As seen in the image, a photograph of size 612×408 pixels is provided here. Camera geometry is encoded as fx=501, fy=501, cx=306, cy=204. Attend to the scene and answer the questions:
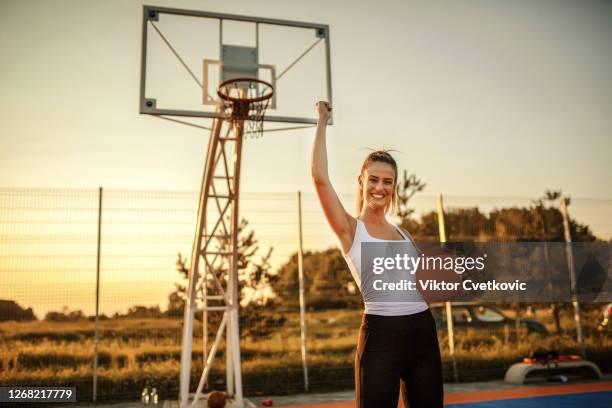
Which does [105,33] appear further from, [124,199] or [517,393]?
[517,393]

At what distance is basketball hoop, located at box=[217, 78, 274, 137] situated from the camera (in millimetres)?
5359

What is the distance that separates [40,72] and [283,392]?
517 cm

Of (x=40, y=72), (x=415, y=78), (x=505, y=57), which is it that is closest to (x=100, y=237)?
(x=40, y=72)

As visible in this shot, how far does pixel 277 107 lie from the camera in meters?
5.71

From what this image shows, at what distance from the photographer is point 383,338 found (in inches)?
59.1

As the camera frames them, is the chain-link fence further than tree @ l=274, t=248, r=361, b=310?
No

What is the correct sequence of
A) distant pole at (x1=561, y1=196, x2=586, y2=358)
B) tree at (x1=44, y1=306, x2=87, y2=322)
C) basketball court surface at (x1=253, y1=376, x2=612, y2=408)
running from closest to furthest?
basketball court surface at (x1=253, y1=376, x2=612, y2=408)
tree at (x1=44, y1=306, x2=87, y2=322)
distant pole at (x1=561, y1=196, x2=586, y2=358)

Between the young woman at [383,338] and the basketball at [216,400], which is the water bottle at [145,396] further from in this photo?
the young woman at [383,338]

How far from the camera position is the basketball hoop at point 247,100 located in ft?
17.6

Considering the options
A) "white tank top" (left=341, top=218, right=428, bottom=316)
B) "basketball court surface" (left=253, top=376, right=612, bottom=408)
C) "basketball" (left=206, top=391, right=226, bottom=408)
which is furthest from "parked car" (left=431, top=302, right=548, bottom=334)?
"white tank top" (left=341, top=218, right=428, bottom=316)

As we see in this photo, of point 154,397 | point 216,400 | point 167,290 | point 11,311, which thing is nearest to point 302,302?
point 167,290

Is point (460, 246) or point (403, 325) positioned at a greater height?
point (460, 246)

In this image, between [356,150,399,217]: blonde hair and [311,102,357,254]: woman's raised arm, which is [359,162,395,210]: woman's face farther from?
[311,102,357,254]: woman's raised arm

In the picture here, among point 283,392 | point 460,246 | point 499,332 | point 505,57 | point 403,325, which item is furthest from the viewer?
point 499,332
